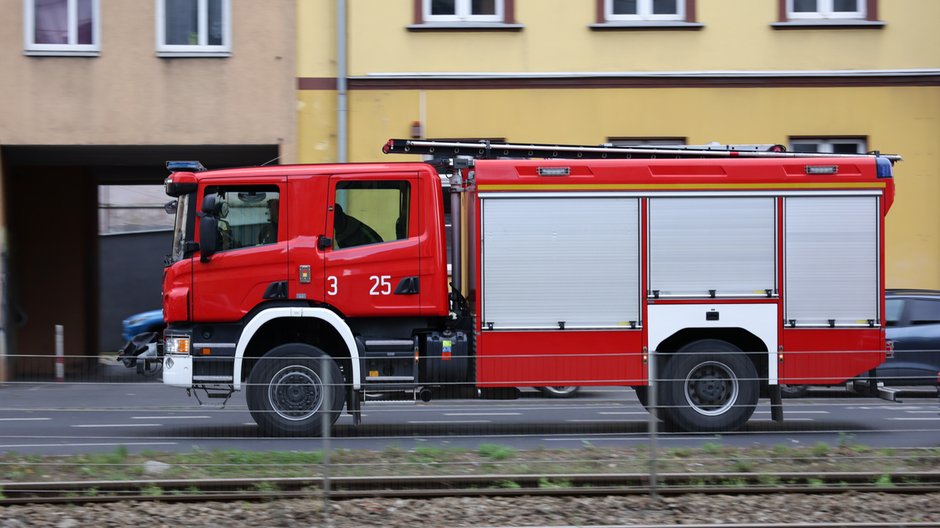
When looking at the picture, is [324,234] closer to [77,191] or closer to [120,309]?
[77,191]

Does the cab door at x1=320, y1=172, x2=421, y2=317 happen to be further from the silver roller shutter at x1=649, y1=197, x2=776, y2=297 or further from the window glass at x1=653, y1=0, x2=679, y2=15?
the window glass at x1=653, y1=0, x2=679, y2=15

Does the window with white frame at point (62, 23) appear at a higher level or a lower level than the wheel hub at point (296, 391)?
higher

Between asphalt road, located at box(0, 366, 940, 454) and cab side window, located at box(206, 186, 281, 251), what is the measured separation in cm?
254

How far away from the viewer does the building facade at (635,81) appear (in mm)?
17266

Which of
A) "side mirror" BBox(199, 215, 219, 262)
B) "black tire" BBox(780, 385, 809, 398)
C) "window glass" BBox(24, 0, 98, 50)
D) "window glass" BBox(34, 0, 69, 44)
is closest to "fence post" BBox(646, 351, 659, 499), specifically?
"black tire" BBox(780, 385, 809, 398)

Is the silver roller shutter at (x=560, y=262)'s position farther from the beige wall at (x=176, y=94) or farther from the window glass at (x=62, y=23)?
the window glass at (x=62, y=23)

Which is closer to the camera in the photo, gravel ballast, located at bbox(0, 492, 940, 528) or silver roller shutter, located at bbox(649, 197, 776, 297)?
gravel ballast, located at bbox(0, 492, 940, 528)

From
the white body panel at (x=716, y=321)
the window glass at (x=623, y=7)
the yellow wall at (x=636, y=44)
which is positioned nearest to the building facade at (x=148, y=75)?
the yellow wall at (x=636, y=44)

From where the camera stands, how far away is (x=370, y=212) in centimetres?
1104

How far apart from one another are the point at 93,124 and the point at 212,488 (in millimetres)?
10835

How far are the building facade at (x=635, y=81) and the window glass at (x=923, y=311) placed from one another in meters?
2.99

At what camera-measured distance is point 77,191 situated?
22062mm

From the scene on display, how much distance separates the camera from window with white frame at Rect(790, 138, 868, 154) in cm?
1762

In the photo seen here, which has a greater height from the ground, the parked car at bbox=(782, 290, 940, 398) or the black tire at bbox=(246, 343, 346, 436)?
the parked car at bbox=(782, 290, 940, 398)
